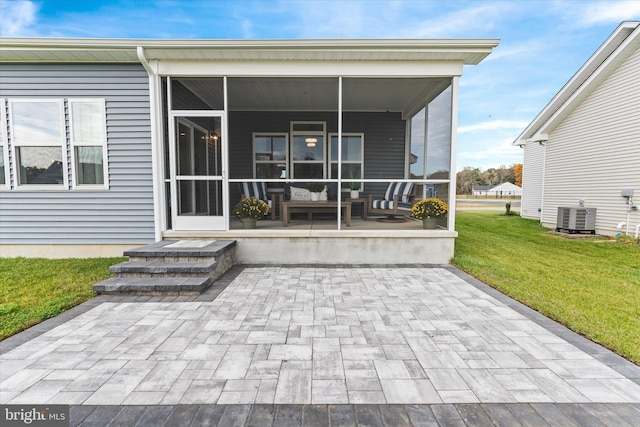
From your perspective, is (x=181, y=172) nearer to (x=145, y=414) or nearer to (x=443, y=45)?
(x=145, y=414)

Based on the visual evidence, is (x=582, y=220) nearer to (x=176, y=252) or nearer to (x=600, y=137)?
(x=600, y=137)

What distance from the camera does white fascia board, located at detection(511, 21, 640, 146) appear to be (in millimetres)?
7145

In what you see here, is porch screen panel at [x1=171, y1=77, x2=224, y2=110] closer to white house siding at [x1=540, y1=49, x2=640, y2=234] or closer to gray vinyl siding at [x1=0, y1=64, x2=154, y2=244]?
gray vinyl siding at [x1=0, y1=64, x2=154, y2=244]

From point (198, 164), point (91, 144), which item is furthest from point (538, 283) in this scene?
point (91, 144)

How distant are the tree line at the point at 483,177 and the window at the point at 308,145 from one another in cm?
4572

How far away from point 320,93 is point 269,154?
2184 millimetres

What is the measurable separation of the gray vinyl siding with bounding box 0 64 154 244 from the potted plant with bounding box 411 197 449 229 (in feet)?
14.7

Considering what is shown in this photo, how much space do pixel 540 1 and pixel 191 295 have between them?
46.4 feet

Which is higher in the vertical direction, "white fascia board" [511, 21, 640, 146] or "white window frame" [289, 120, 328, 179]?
"white fascia board" [511, 21, 640, 146]

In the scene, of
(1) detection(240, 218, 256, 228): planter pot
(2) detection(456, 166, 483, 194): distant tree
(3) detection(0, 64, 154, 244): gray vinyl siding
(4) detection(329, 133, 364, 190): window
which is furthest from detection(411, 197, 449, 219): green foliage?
(2) detection(456, 166, 483, 194): distant tree

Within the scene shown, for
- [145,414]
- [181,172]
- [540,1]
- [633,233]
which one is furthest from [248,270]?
[540,1]

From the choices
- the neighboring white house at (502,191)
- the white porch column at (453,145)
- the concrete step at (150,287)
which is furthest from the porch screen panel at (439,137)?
the neighboring white house at (502,191)

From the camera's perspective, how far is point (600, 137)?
818cm

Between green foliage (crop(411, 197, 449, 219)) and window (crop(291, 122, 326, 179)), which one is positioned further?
window (crop(291, 122, 326, 179))
